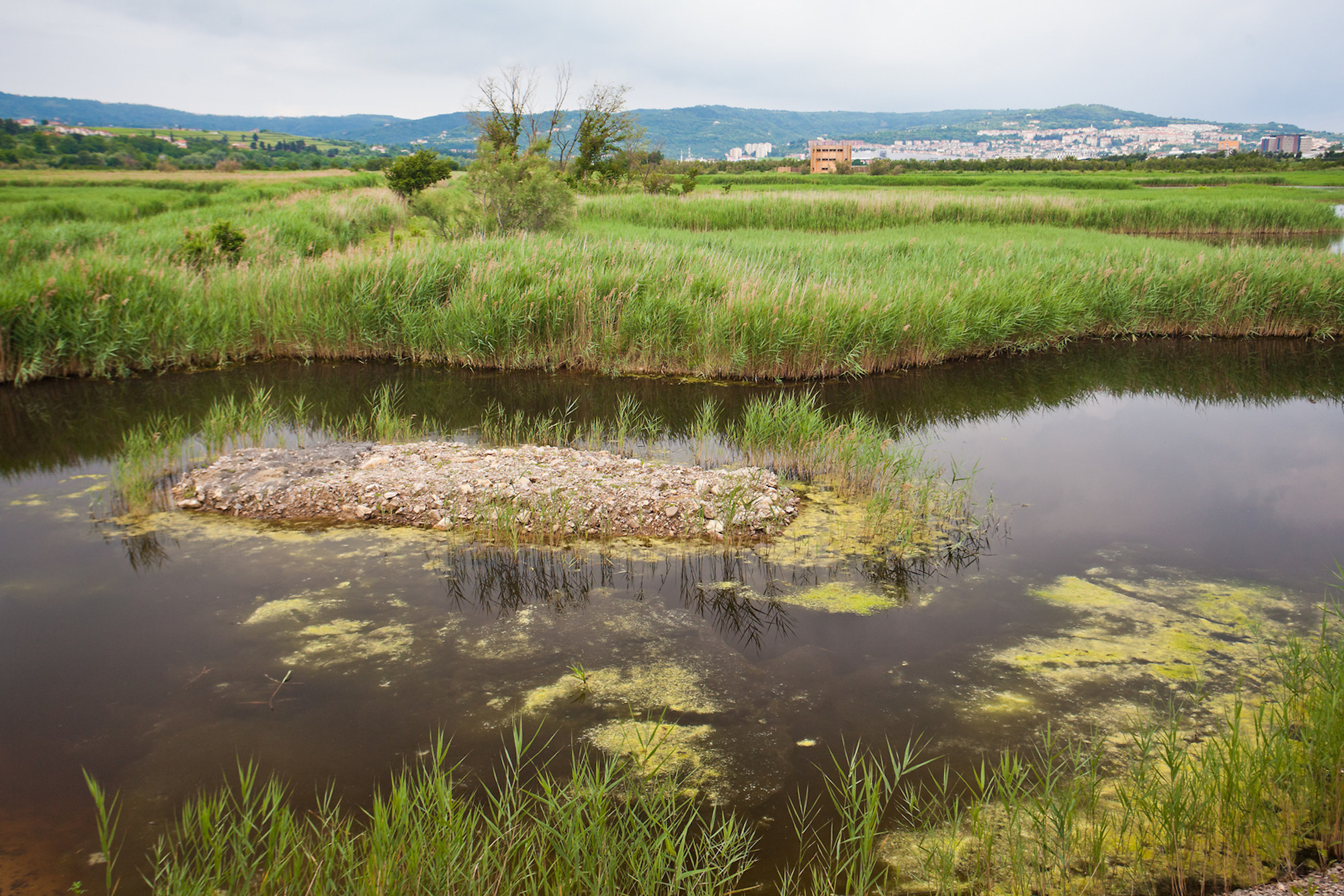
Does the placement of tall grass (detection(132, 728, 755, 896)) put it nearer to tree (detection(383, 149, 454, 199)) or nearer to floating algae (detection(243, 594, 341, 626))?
floating algae (detection(243, 594, 341, 626))

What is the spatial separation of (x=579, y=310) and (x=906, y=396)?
16.5 feet

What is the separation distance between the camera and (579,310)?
37.1 ft

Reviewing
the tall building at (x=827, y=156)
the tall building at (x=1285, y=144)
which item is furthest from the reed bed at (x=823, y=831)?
the tall building at (x=1285, y=144)

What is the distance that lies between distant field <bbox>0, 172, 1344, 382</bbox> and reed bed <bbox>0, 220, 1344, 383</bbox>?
Result: 0.10 feet

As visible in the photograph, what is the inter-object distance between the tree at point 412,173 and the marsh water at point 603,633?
93.6 feet

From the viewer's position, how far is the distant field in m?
10.6

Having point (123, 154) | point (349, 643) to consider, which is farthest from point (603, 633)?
point (123, 154)

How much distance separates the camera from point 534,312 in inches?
442

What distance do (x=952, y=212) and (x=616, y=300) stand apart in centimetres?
1999

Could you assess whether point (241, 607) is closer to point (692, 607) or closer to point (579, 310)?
point (692, 607)

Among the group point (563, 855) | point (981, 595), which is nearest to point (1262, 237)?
point (981, 595)

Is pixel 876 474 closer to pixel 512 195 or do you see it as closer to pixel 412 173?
pixel 512 195

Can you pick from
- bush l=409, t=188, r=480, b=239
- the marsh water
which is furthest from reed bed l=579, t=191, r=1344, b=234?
the marsh water

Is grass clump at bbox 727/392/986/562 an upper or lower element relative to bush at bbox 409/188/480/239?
lower
